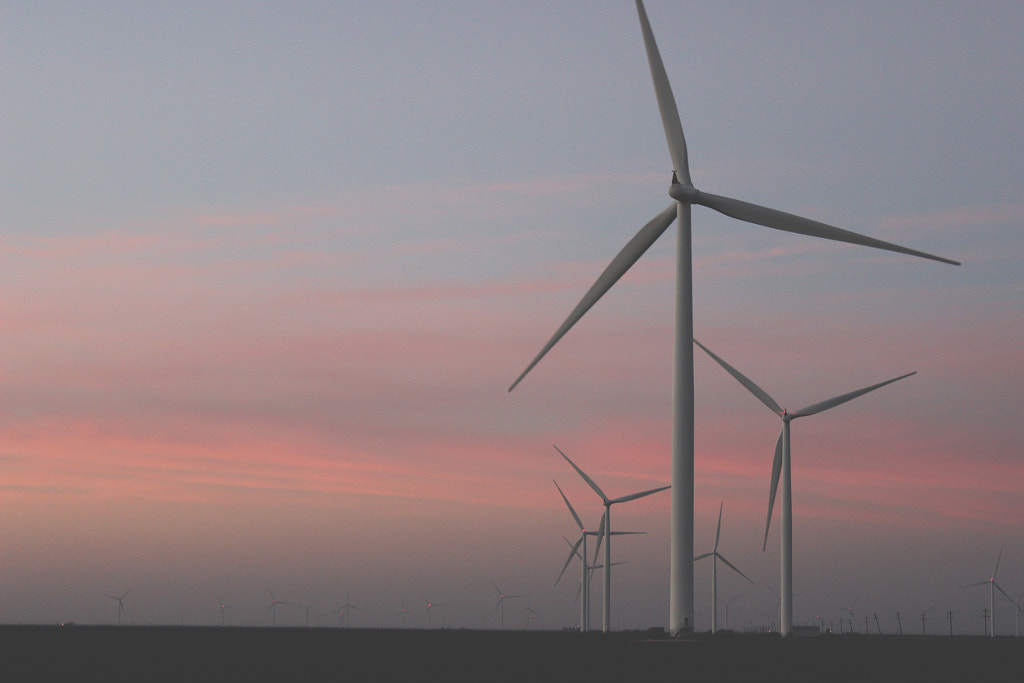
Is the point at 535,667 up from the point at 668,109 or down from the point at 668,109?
down

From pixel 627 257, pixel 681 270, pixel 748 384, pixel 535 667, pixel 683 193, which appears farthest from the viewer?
pixel 748 384

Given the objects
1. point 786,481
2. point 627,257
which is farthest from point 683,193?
point 786,481

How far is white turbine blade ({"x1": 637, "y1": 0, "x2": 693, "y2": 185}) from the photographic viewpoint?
6456 cm

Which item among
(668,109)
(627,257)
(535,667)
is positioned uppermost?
(668,109)

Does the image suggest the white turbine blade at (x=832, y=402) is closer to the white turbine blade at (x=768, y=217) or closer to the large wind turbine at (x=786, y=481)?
the large wind turbine at (x=786, y=481)

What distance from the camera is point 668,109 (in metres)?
66.1

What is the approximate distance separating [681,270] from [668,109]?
1121cm

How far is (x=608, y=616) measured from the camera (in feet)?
490

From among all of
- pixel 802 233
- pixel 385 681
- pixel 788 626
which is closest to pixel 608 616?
pixel 788 626

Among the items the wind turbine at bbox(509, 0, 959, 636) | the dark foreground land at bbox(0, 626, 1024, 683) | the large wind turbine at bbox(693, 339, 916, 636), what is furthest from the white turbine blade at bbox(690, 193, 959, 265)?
the large wind turbine at bbox(693, 339, 916, 636)

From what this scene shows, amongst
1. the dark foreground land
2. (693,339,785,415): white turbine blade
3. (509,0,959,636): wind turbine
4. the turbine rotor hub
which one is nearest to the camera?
the dark foreground land

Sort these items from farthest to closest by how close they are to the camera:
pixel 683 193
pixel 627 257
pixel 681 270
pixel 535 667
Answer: pixel 627 257, pixel 683 193, pixel 681 270, pixel 535 667

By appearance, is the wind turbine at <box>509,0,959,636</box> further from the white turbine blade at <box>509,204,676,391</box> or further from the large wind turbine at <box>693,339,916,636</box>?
the large wind turbine at <box>693,339,916,636</box>

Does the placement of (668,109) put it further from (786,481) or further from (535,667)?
(786,481)
